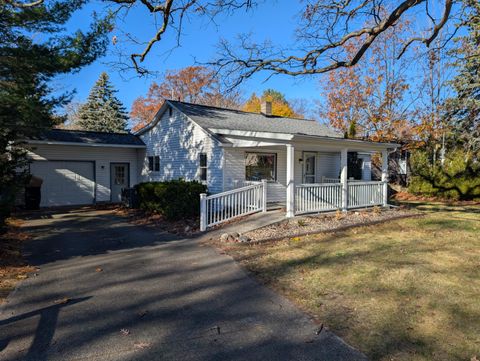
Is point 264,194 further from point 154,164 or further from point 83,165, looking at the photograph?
point 83,165

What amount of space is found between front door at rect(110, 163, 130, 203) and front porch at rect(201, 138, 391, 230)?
817 cm

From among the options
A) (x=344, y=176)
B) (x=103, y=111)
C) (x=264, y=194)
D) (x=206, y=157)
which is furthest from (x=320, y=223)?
(x=103, y=111)

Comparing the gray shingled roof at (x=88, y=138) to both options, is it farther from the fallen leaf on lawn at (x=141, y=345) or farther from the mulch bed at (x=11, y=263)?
the fallen leaf on lawn at (x=141, y=345)

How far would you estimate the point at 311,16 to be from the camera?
8.31 metres

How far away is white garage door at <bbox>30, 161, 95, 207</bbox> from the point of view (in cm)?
1630

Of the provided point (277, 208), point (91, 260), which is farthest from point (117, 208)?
point (91, 260)

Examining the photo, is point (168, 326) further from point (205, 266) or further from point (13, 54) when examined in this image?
point (13, 54)

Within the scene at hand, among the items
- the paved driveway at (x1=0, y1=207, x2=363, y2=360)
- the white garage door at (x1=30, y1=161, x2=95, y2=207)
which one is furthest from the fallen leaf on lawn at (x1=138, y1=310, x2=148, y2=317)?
the white garage door at (x1=30, y1=161, x2=95, y2=207)

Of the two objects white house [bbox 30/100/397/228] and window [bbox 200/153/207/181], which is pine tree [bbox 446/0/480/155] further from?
window [bbox 200/153/207/181]

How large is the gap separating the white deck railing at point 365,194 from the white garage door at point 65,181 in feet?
42.4

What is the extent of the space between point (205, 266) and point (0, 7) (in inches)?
322

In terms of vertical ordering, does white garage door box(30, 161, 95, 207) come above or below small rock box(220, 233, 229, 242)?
above

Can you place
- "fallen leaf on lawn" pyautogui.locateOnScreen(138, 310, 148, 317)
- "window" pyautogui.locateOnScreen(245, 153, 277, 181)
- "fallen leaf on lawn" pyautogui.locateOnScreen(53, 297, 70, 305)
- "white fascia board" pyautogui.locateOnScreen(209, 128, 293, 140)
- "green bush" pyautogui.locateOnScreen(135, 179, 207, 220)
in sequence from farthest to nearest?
"window" pyautogui.locateOnScreen(245, 153, 277, 181) < "green bush" pyautogui.locateOnScreen(135, 179, 207, 220) < "white fascia board" pyautogui.locateOnScreen(209, 128, 293, 140) < "fallen leaf on lawn" pyautogui.locateOnScreen(53, 297, 70, 305) < "fallen leaf on lawn" pyautogui.locateOnScreen(138, 310, 148, 317)

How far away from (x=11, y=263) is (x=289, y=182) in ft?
25.0
